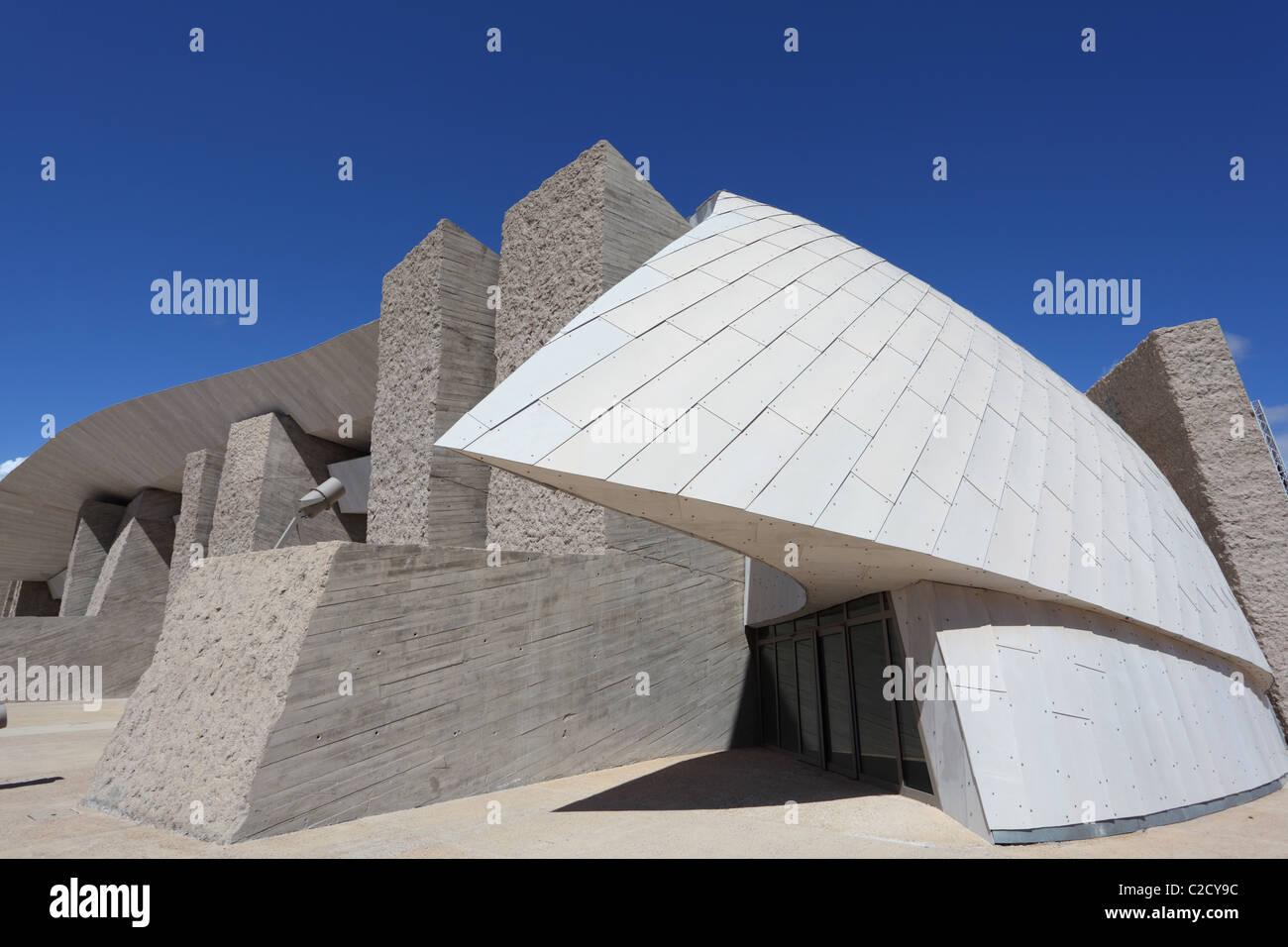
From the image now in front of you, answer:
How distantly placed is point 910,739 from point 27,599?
157ft

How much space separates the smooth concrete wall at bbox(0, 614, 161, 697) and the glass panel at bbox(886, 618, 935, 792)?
958 inches

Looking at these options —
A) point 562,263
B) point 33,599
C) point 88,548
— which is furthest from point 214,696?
point 33,599

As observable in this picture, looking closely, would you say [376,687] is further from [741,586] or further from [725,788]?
[741,586]

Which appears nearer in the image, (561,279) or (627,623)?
(627,623)

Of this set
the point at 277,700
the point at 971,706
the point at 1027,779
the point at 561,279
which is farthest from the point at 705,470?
the point at 561,279

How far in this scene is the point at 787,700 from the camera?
11.5 meters

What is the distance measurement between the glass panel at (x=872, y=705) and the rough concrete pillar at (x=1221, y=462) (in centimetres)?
861

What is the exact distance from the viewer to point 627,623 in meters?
10.4

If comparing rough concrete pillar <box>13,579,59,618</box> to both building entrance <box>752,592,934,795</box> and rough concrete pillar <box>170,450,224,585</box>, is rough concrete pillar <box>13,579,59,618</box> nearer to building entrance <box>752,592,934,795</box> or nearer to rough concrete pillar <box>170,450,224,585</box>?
rough concrete pillar <box>170,450,224,585</box>

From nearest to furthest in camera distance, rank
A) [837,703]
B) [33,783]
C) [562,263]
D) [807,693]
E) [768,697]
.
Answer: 1. [33,783]
2. [837,703]
3. [807,693]
4. [768,697]
5. [562,263]

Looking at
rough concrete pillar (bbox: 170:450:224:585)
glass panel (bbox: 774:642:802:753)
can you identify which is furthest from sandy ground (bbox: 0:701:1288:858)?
rough concrete pillar (bbox: 170:450:224:585)

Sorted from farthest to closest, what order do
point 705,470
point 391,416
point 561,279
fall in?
point 391,416
point 561,279
point 705,470
